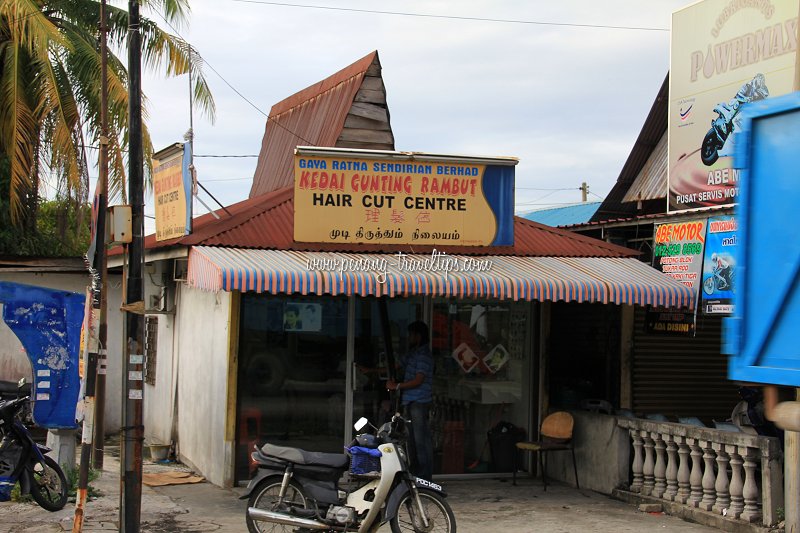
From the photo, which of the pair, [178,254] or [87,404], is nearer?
[87,404]

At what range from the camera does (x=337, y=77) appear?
13.3 meters

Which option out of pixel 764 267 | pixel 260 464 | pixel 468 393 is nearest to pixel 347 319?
pixel 468 393

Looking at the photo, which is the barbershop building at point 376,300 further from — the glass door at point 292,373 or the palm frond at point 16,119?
the palm frond at point 16,119

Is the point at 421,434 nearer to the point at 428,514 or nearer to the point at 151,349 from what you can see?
the point at 428,514

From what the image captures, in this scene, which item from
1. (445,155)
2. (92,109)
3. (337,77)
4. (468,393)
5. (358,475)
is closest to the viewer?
(358,475)

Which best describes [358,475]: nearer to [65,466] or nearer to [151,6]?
[65,466]

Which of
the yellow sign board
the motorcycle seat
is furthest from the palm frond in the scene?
the motorcycle seat

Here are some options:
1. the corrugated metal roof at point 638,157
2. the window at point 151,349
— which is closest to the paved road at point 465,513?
the window at point 151,349

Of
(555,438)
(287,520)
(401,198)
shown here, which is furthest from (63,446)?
(555,438)

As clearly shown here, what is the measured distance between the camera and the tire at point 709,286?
10.2 m

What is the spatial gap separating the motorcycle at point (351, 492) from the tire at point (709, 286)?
13.3 feet

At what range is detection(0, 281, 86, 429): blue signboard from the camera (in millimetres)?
9656

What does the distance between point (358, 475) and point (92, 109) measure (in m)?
11.0

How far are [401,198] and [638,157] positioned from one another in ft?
14.4
